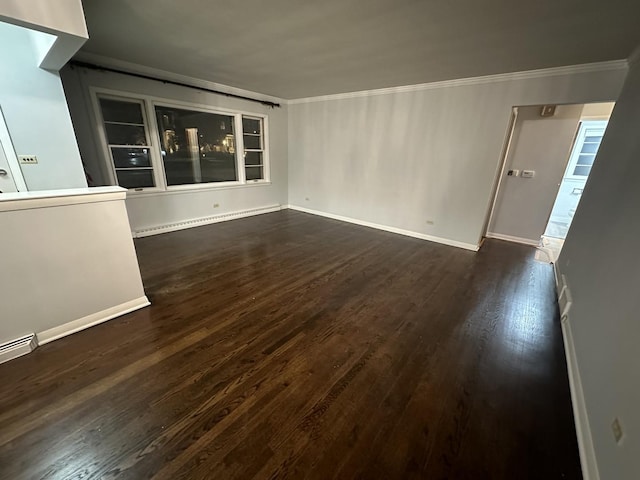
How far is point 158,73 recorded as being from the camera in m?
4.09

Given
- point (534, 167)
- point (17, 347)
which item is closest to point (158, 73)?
point (17, 347)

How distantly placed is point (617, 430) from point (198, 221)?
220 inches

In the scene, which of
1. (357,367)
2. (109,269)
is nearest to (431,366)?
(357,367)

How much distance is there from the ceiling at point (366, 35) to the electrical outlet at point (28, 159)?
1496 millimetres

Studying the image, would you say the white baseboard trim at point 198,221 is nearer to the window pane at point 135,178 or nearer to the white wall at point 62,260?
the window pane at point 135,178

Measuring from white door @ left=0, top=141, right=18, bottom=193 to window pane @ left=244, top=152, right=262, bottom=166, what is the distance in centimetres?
359

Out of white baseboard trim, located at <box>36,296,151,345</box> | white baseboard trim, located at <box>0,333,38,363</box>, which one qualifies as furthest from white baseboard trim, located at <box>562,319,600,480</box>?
white baseboard trim, located at <box>0,333,38,363</box>

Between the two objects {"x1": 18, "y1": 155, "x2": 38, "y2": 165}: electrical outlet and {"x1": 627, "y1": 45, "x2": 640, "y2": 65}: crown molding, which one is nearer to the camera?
{"x1": 627, "y1": 45, "x2": 640, "y2": 65}: crown molding

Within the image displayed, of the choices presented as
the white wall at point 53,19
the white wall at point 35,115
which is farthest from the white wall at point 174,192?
the white wall at point 53,19

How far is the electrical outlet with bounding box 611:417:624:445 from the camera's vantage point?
1.12 metres

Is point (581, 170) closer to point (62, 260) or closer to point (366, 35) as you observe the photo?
point (366, 35)

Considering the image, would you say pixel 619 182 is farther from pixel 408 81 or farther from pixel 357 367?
pixel 408 81

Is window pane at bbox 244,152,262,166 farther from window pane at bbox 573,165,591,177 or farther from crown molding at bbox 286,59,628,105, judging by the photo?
window pane at bbox 573,165,591,177

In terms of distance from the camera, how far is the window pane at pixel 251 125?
560 cm
